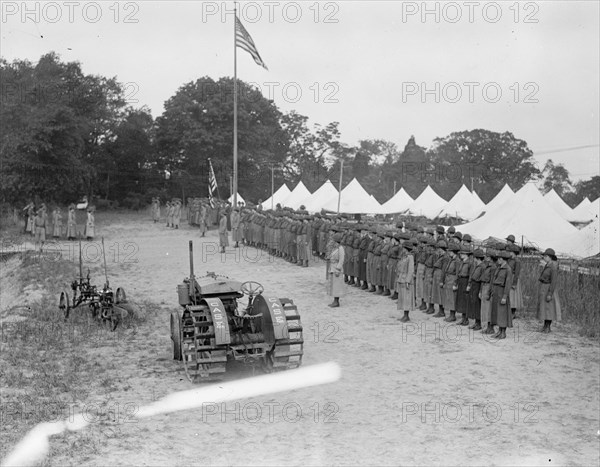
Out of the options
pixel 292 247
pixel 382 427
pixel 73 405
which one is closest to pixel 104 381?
pixel 73 405

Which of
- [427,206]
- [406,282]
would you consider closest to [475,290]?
[406,282]

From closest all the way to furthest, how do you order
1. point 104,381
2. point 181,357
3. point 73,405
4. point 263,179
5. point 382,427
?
1. point 382,427
2. point 73,405
3. point 104,381
4. point 181,357
5. point 263,179

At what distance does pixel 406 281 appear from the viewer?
553 inches

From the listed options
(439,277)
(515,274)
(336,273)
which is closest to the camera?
(515,274)

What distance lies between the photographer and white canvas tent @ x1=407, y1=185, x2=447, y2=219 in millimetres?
48125

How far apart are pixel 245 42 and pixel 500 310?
1917cm

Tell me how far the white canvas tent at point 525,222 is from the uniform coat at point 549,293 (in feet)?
36.5

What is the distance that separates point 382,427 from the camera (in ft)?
27.2

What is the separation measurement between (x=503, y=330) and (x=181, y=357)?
6.13 m

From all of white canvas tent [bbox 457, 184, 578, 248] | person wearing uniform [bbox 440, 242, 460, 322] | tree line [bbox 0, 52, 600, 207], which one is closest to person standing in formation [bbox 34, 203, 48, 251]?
tree line [bbox 0, 52, 600, 207]

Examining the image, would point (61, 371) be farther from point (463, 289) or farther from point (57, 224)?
point (57, 224)

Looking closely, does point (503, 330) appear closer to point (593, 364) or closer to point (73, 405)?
point (593, 364)

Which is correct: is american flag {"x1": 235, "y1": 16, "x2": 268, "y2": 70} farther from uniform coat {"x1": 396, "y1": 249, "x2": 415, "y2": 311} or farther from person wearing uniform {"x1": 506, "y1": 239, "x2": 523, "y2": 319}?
person wearing uniform {"x1": 506, "y1": 239, "x2": 523, "y2": 319}

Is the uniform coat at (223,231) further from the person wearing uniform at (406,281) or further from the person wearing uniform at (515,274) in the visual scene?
the person wearing uniform at (515,274)
